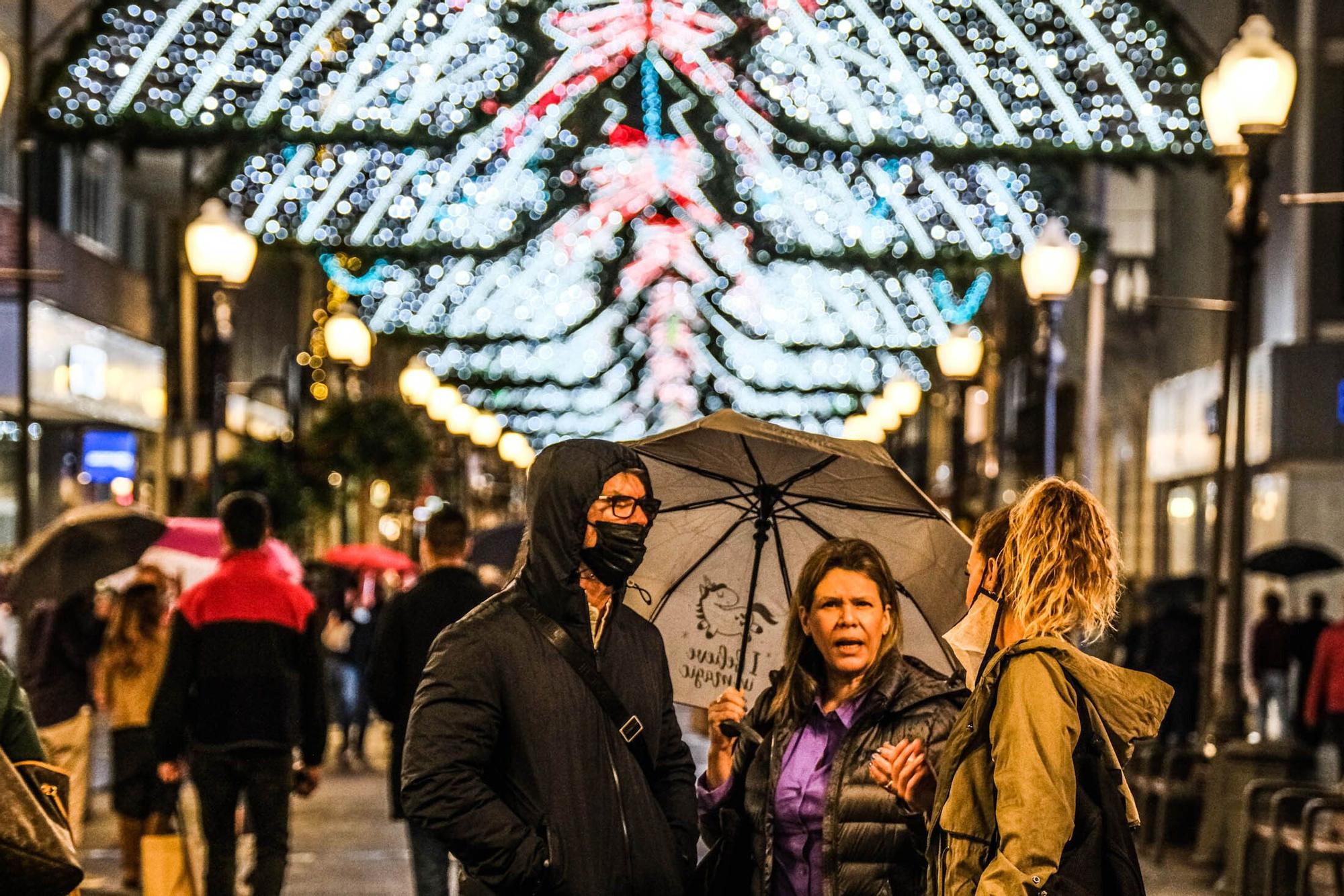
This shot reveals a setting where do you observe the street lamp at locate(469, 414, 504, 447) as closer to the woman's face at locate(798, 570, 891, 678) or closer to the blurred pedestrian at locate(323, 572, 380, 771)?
the blurred pedestrian at locate(323, 572, 380, 771)

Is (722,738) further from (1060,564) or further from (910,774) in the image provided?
(1060,564)

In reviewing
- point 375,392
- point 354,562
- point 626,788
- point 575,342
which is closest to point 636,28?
point 354,562

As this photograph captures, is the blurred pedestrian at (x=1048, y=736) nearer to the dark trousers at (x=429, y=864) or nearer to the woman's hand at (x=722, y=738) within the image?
the woman's hand at (x=722, y=738)

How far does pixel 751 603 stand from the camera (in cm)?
749

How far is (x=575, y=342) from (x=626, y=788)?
58.0 metres

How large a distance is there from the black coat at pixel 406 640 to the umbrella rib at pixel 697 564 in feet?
10.1

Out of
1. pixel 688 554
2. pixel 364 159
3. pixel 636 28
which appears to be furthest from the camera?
pixel 364 159

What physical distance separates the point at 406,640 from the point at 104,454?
27281 mm

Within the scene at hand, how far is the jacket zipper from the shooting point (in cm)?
502

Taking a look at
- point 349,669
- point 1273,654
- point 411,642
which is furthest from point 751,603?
point 1273,654

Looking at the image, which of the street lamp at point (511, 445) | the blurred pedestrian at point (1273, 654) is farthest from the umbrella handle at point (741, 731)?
the street lamp at point (511, 445)

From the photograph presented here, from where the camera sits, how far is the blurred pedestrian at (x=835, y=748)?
5562 millimetres

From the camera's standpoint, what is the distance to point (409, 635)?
10.6m

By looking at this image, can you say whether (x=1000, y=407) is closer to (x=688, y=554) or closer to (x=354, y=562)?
(x=354, y=562)
